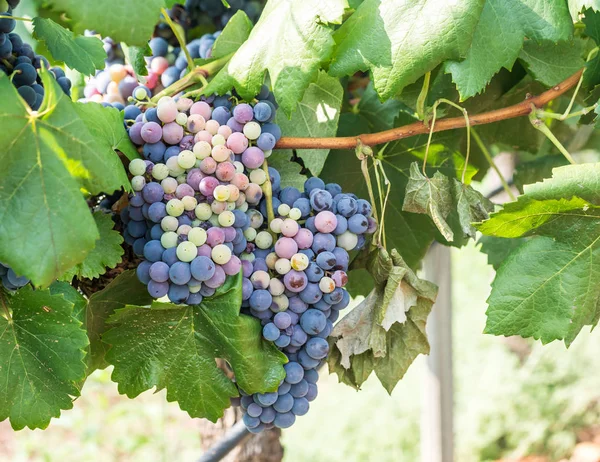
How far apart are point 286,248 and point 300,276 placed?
0.09 feet

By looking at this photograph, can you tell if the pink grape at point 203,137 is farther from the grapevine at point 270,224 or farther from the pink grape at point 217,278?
the pink grape at point 217,278

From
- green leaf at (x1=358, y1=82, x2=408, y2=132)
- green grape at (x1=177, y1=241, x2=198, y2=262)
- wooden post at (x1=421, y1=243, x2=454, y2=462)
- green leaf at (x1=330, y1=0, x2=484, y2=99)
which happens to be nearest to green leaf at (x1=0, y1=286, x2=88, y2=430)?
green grape at (x1=177, y1=241, x2=198, y2=262)

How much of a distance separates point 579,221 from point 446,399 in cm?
77

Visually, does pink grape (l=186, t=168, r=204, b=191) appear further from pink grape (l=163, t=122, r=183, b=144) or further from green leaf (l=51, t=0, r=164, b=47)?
green leaf (l=51, t=0, r=164, b=47)

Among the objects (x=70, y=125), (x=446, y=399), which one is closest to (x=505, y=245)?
(x=446, y=399)

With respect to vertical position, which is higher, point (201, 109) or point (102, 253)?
point (201, 109)

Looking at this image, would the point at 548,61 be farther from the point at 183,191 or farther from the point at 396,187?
the point at 183,191

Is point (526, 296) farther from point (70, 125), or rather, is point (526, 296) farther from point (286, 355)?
point (70, 125)

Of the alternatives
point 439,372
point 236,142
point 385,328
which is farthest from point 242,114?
point 439,372

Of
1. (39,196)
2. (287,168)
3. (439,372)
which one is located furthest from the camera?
(439,372)

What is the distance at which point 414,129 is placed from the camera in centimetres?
69

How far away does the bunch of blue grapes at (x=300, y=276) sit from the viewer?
0.61 metres

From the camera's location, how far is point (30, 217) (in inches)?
18.2

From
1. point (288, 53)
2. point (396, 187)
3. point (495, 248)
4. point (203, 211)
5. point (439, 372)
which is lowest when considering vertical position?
point (439, 372)
